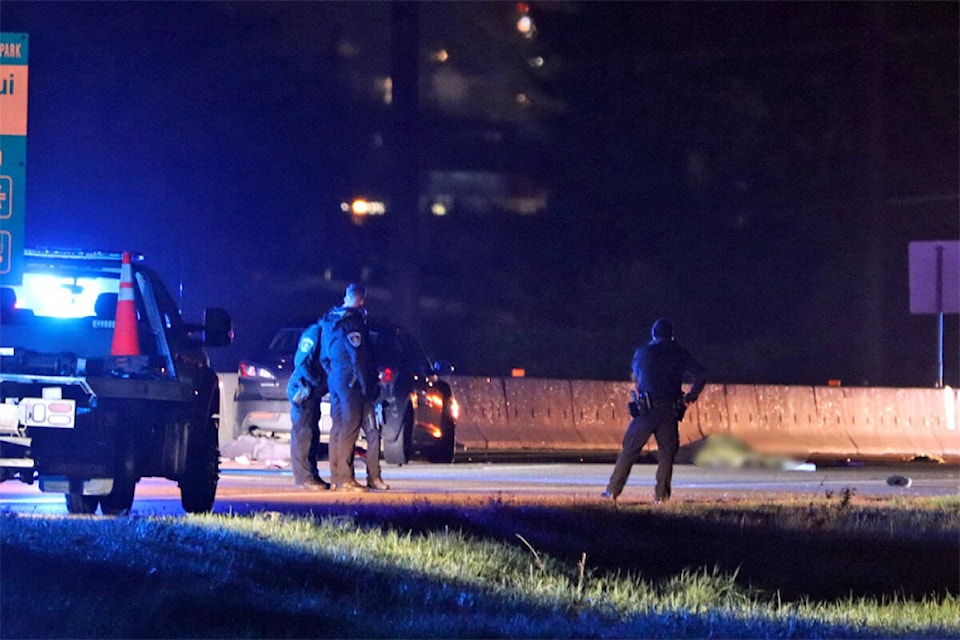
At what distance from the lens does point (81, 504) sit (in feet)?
43.3

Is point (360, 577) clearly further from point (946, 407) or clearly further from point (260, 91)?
point (260, 91)

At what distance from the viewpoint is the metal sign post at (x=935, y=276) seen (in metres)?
23.2

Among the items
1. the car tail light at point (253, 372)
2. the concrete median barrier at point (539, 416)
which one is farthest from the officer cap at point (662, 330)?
the concrete median barrier at point (539, 416)

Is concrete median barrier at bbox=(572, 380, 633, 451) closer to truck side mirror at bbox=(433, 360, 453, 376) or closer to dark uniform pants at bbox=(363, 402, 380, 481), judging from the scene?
truck side mirror at bbox=(433, 360, 453, 376)

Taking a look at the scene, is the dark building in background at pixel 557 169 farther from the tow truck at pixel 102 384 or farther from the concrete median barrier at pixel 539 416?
the tow truck at pixel 102 384

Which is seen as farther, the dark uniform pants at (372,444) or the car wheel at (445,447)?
the car wheel at (445,447)

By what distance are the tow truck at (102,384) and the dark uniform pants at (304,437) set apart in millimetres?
2689

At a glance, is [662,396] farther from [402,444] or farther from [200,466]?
[200,466]

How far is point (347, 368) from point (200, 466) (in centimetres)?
286

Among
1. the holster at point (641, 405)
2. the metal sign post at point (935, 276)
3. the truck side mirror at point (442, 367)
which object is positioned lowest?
the holster at point (641, 405)

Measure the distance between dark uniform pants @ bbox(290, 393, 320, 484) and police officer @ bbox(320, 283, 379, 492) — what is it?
0.93ft

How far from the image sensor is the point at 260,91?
143ft

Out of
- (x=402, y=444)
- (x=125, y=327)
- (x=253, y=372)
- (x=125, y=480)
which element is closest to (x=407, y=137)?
(x=253, y=372)

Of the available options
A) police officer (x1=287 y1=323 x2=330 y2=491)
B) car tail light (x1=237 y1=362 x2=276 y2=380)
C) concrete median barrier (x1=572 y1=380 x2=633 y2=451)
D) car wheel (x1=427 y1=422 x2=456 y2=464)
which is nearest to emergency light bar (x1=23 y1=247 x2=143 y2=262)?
police officer (x1=287 y1=323 x2=330 y2=491)
